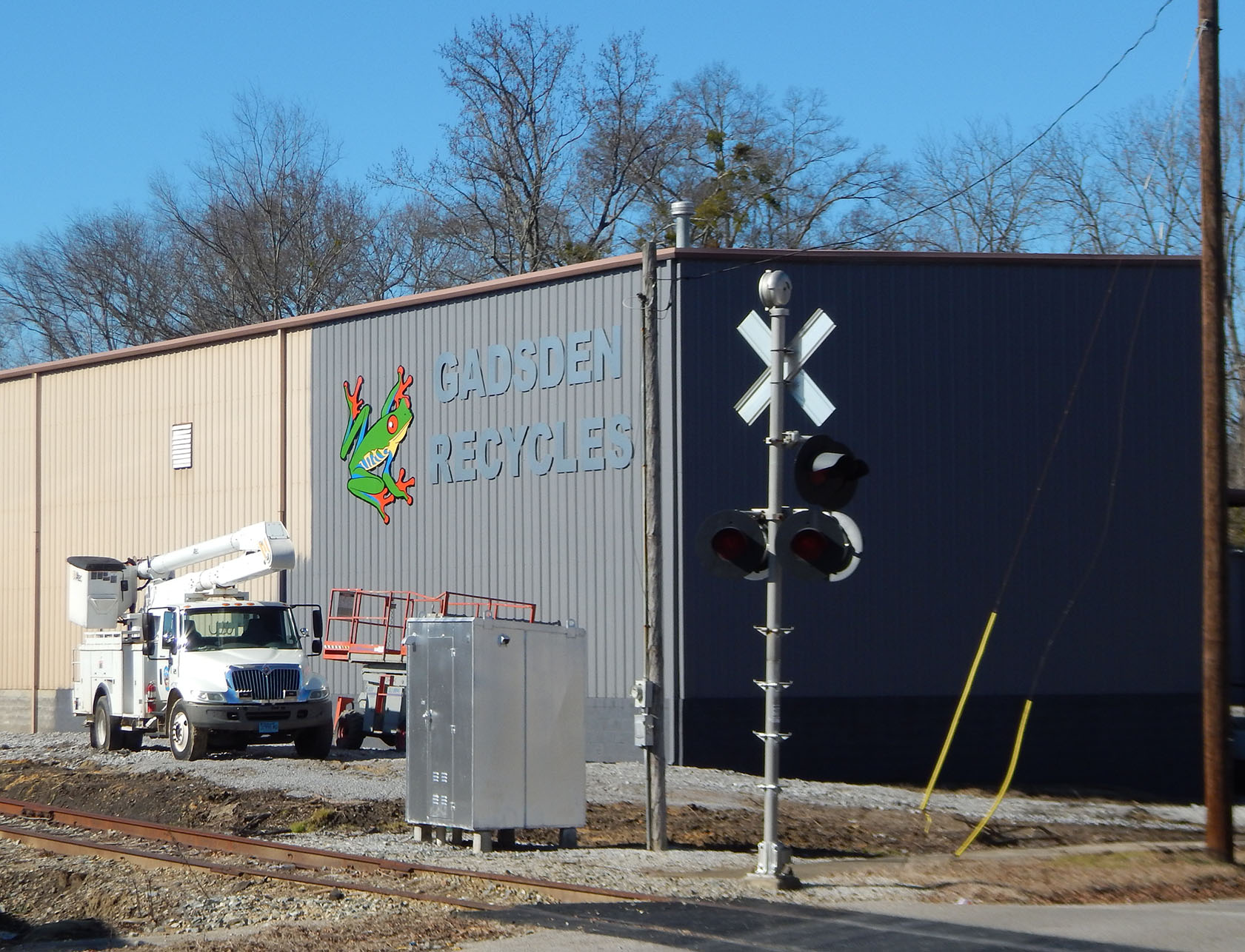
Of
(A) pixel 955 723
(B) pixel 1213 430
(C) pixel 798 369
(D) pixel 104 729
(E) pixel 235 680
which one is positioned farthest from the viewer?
(D) pixel 104 729

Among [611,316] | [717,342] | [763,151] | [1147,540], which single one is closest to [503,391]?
[611,316]

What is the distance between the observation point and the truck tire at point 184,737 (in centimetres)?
2291

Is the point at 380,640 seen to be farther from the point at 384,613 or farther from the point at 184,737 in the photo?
the point at 184,737

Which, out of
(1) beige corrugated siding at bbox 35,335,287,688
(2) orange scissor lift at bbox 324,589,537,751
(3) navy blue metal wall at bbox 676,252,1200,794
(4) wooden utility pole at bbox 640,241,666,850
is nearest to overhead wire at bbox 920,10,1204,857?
(3) navy blue metal wall at bbox 676,252,1200,794

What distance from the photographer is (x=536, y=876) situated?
1262cm

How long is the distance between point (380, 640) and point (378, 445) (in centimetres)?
384

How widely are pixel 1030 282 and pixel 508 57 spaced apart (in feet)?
87.5

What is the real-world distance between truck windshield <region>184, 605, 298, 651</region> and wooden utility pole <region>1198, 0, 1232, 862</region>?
14685mm

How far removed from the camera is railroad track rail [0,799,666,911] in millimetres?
11727

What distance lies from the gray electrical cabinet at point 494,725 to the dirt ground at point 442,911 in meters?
1.36

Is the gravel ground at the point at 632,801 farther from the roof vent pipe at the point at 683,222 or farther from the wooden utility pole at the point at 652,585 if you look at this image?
the roof vent pipe at the point at 683,222

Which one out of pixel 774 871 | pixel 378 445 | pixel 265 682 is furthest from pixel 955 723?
pixel 378 445

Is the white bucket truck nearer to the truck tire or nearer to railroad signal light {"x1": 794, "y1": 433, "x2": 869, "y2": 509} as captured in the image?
the truck tire

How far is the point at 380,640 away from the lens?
28.8 metres
